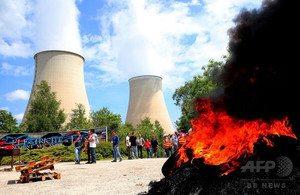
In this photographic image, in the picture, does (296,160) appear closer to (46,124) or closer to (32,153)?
(32,153)

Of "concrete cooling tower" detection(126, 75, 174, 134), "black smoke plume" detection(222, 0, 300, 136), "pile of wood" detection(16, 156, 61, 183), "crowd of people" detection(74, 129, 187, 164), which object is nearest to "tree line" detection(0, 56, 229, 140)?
"concrete cooling tower" detection(126, 75, 174, 134)

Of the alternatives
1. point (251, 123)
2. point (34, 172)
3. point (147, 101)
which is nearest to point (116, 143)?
point (34, 172)

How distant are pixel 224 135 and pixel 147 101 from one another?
27946mm

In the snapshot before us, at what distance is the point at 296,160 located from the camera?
10.4ft

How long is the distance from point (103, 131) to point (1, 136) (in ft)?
22.5

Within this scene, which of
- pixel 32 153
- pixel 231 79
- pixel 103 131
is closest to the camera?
pixel 231 79

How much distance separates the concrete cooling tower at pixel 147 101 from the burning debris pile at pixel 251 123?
27.2m

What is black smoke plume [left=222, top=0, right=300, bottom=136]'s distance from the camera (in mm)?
3736

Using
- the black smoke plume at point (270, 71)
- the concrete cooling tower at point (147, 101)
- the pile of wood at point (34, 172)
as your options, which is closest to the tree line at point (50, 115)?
the concrete cooling tower at point (147, 101)

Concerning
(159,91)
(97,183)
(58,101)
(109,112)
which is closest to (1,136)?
(58,101)

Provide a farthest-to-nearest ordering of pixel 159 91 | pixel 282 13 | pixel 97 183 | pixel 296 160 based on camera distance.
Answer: pixel 159 91 < pixel 97 183 < pixel 282 13 < pixel 296 160

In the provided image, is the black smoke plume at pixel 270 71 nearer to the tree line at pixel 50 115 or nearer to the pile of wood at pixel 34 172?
the pile of wood at pixel 34 172

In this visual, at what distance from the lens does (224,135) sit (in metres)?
3.75

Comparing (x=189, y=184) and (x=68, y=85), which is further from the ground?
(x=68, y=85)
